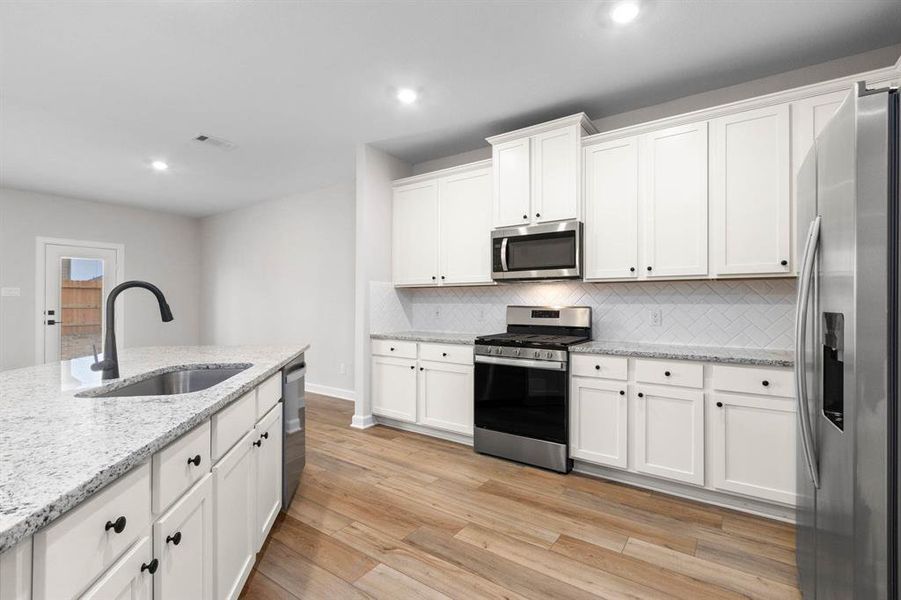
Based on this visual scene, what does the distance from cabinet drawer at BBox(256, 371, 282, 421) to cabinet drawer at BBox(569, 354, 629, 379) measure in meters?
1.86

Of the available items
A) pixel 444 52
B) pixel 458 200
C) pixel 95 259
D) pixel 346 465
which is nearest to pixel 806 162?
pixel 444 52

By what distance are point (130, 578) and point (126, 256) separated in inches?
273

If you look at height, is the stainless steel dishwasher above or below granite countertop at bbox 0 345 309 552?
below

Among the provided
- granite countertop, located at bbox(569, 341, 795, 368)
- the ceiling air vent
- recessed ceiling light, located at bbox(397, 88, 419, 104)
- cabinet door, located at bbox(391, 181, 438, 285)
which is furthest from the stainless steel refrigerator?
the ceiling air vent

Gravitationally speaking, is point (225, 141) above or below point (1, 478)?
above

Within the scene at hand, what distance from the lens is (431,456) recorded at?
331 cm

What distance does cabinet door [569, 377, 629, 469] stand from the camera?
2760 millimetres

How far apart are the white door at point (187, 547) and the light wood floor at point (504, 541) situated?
0.56 meters

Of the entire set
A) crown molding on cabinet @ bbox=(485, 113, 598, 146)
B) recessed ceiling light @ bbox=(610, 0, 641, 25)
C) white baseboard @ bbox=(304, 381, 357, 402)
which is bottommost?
white baseboard @ bbox=(304, 381, 357, 402)

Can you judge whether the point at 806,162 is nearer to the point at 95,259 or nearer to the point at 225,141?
the point at 225,141

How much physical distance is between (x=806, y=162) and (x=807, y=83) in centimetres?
160

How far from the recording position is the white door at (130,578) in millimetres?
826

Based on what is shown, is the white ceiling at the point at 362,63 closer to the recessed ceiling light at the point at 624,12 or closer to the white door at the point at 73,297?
the recessed ceiling light at the point at 624,12

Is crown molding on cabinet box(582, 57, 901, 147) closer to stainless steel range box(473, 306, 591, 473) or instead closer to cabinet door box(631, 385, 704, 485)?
stainless steel range box(473, 306, 591, 473)
